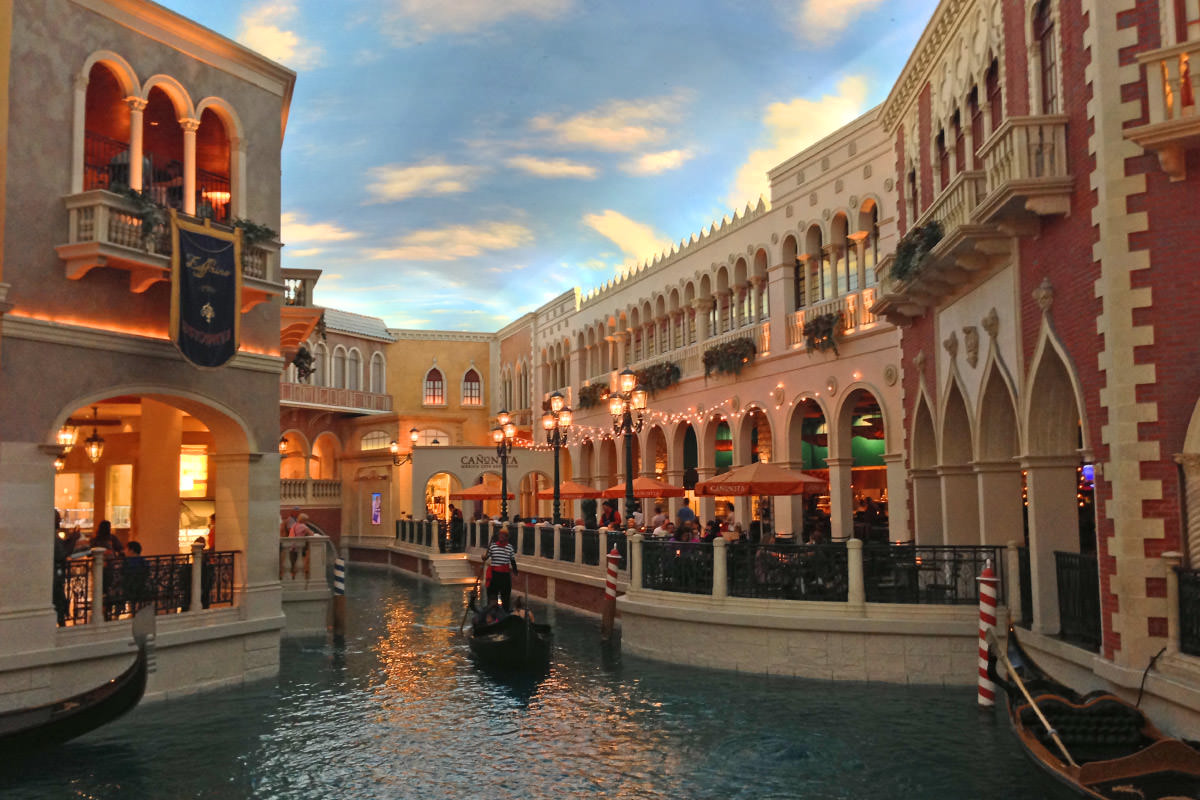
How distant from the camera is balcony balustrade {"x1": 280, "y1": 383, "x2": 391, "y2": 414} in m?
32.1

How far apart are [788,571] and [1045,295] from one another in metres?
4.19

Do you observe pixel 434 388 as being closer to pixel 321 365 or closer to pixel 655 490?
pixel 321 365

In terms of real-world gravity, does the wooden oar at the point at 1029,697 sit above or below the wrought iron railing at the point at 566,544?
below

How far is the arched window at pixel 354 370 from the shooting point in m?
35.7

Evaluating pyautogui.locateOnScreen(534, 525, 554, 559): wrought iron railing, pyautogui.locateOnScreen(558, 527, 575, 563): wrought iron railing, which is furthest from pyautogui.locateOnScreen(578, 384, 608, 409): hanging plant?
pyautogui.locateOnScreen(558, 527, 575, 563): wrought iron railing

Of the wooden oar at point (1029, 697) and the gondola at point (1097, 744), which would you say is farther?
the wooden oar at point (1029, 697)

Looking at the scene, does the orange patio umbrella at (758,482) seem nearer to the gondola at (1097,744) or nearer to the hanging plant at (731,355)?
the gondola at (1097,744)

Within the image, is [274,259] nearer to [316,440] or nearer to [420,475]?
[420,475]

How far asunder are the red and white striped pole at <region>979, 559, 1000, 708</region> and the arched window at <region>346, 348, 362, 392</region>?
94.5 feet

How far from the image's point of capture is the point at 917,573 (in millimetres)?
10961

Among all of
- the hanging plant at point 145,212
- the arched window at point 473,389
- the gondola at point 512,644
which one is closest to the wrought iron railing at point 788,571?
the gondola at point 512,644

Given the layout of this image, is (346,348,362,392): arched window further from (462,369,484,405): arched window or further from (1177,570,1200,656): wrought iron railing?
(1177,570,1200,656): wrought iron railing

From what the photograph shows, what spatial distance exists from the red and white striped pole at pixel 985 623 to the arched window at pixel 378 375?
96.3ft

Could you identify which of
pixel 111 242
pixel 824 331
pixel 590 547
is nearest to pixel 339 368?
pixel 590 547
